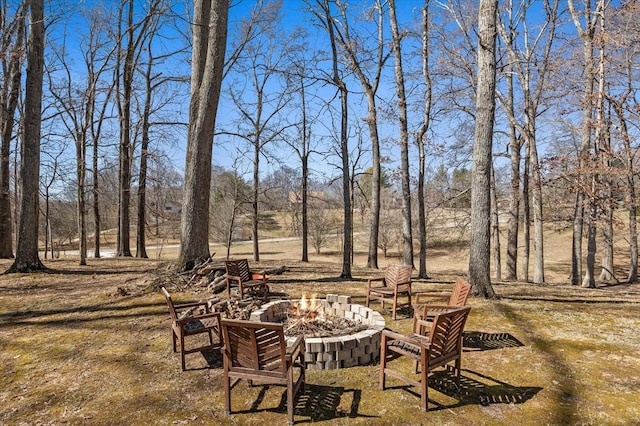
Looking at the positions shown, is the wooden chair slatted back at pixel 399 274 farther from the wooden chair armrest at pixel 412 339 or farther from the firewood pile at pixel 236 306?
the wooden chair armrest at pixel 412 339

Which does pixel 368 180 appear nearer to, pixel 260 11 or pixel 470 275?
pixel 260 11

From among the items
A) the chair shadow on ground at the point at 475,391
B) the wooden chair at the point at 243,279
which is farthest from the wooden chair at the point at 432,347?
the wooden chair at the point at 243,279

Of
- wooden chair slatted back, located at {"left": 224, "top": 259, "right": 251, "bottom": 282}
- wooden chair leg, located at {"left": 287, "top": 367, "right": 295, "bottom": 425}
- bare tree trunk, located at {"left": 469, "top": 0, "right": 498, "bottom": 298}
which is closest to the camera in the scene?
wooden chair leg, located at {"left": 287, "top": 367, "right": 295, "bottom": 425}

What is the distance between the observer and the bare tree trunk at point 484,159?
707 centimetres

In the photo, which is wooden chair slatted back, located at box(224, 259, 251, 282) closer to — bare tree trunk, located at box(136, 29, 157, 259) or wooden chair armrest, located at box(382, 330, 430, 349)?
wooden chair armrest, located at box(382, 330, 430, 349)

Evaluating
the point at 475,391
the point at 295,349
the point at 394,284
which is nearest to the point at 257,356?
the point at 295,349

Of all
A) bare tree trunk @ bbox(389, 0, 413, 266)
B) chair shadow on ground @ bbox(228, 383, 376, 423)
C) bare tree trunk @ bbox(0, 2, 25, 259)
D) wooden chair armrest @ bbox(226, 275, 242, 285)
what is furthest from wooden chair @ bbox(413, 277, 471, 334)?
bare tree trunk @ bbox(0, 2, 25, 259)

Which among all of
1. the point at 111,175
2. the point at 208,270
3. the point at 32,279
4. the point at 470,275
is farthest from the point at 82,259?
the point at 470,275

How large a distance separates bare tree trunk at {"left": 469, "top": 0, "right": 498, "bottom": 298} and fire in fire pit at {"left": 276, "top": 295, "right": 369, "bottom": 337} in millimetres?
3420

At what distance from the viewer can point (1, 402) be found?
3484 mm

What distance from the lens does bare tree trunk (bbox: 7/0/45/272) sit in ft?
30.6

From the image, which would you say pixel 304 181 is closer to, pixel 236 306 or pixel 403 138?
pixel 403 138

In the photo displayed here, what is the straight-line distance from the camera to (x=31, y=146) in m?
9.50

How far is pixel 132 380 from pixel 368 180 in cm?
3082
